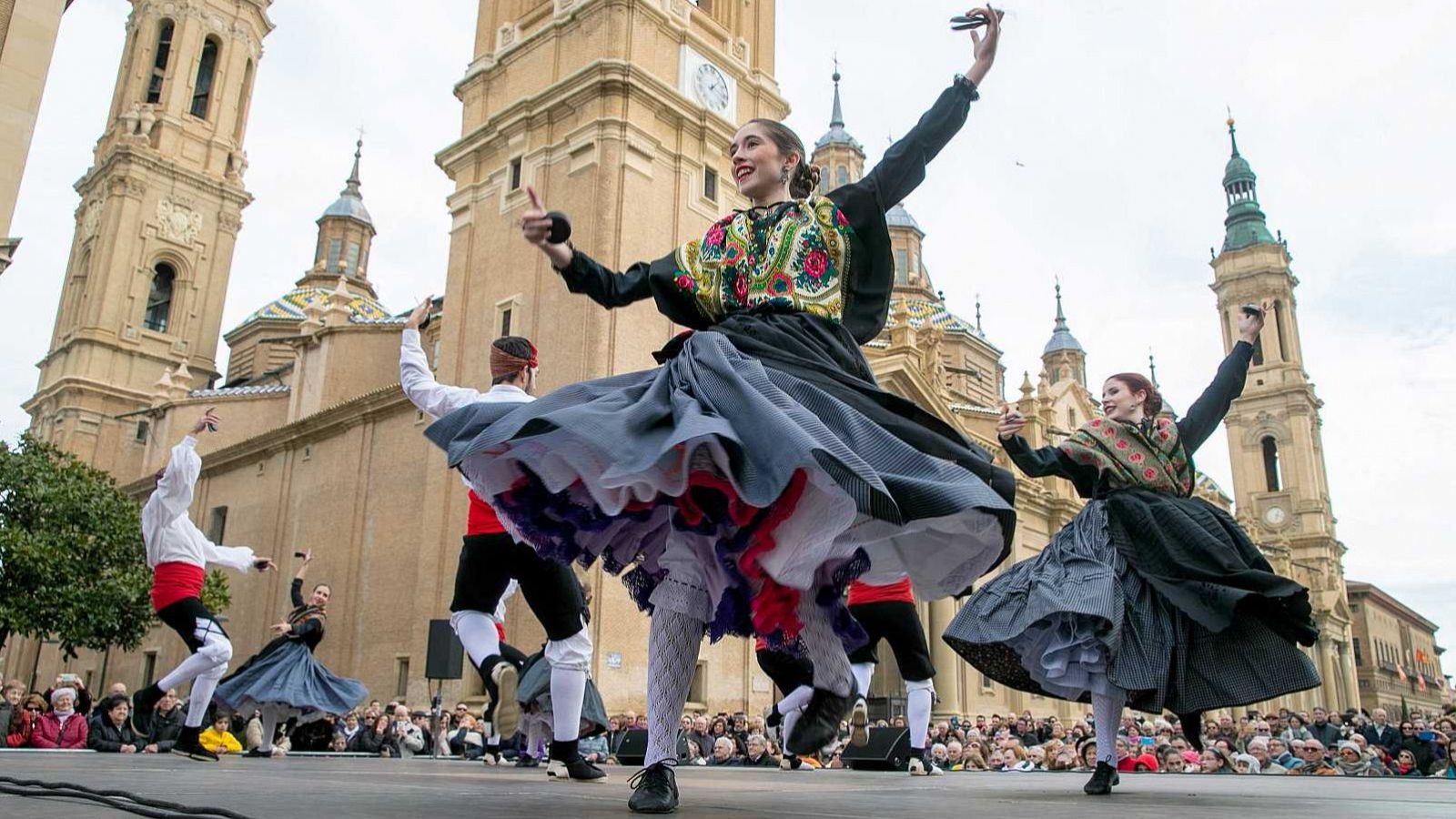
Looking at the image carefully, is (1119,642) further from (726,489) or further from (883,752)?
(883,752)

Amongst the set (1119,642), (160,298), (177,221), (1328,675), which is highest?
(177,221)

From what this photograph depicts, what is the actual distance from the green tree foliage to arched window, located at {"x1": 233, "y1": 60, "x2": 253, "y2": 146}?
24.0 metres

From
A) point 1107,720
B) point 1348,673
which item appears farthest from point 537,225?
point 1348,673

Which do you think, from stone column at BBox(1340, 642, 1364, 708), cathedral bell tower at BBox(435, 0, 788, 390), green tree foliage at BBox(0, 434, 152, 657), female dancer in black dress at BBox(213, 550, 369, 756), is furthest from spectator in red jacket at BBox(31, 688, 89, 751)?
stone column at BBox(1340, 642, 1364, 708)

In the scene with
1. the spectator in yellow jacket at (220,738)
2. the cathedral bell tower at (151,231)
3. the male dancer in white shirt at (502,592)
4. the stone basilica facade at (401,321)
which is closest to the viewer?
the male dancer in white shirt at (502,592)

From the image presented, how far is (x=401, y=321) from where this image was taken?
→ 32.7 m

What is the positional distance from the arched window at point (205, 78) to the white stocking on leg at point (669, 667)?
4852 cm

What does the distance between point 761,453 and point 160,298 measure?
4703cm

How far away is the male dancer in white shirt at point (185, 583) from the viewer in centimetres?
688

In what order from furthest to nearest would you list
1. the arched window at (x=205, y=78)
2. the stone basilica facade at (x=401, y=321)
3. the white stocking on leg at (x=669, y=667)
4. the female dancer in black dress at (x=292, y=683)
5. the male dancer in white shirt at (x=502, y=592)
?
1. the arched window at (x=205, y=78)
2. the stone basilica facade at (x=401, y=321)
3. the female dancer in black dress at (x=292, y=683)
4. the male dancer in white shirt at (x=502, y=592)
5. the white stocking on leg at (x=669, y=667)

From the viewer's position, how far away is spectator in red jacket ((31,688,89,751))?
33.9 feet

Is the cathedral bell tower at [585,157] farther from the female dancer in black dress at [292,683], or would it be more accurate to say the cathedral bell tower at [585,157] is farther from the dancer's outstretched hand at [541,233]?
the dancer's outstretched hand at [541,233]

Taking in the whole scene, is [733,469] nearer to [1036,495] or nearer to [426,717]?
[426,717]

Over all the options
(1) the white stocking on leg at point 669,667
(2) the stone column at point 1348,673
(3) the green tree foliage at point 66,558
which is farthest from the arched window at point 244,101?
(2) the stone column at point 1348,673
